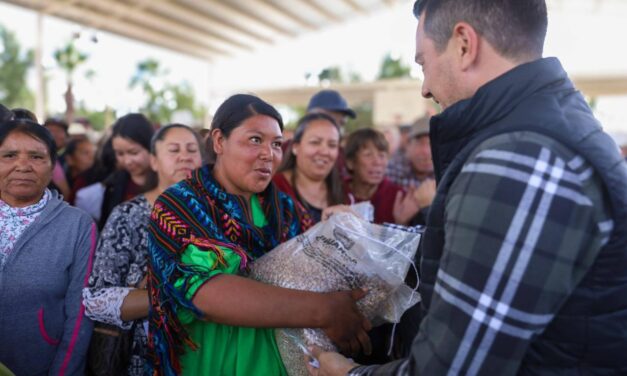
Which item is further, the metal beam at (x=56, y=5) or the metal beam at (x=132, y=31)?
the metal beam at (x=132, y=31)

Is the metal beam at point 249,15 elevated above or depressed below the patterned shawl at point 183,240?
above

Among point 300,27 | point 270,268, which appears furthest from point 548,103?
point 300,27

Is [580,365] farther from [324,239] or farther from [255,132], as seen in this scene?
[255,132]

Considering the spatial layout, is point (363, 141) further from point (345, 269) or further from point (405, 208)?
point (345, 269)

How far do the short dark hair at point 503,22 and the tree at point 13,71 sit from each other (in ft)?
152

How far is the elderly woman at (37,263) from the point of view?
6.54ft

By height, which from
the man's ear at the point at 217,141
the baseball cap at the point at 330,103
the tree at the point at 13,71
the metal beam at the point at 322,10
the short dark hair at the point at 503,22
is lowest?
the tree at the point at 13,71

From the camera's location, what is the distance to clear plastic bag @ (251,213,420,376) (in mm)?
1525

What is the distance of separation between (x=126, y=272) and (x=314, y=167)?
1.51 metres

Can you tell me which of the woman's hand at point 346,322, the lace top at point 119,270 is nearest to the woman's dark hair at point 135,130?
the lace top at point 119,270

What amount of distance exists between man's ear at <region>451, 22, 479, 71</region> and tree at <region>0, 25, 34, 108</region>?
4628 centimetres

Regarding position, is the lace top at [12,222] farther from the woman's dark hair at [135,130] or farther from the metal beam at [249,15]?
the metal beam at [249,15]

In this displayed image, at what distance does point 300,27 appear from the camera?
22656 millimetres

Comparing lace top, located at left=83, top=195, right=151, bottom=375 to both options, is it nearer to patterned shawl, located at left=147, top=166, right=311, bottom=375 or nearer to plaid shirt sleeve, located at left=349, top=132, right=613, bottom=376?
patterned shawl, located at left=147, top=166, right=311, bottom=375
